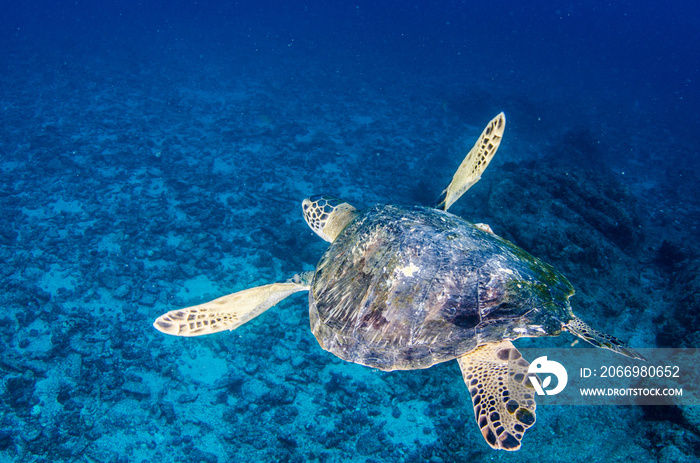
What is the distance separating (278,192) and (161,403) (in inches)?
176

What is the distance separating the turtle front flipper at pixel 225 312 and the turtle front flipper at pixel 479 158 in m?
1.90

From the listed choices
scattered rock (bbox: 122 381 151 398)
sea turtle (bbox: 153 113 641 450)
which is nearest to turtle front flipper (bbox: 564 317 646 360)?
sea turtle (bbox: 153 113 641 450)

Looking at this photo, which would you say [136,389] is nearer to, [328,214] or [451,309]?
[328,214]

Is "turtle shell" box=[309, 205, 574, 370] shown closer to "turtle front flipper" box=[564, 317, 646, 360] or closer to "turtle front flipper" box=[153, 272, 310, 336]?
"turtle front flipper" box=[564, 317, 646, 360]

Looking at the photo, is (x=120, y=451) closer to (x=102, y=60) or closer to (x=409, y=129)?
(x=409, y=129)

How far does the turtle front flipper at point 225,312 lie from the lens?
9.38 ft

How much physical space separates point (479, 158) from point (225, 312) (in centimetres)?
305

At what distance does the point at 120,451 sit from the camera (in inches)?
128

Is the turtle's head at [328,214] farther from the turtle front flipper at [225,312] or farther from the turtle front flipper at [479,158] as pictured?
the turtle front flipper at [479,158]

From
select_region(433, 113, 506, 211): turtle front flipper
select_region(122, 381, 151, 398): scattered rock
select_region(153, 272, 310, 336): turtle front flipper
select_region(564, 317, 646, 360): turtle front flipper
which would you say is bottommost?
select_region(122, 381, 151, 398): scattered rock

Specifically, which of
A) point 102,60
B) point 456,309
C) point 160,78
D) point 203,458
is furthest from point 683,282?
point 102,60

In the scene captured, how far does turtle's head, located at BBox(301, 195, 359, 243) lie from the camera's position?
11.6 ft

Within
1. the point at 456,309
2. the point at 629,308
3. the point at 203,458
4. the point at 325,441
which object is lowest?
the point at 203,458

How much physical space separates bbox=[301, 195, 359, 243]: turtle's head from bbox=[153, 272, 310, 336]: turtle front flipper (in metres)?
0.71
